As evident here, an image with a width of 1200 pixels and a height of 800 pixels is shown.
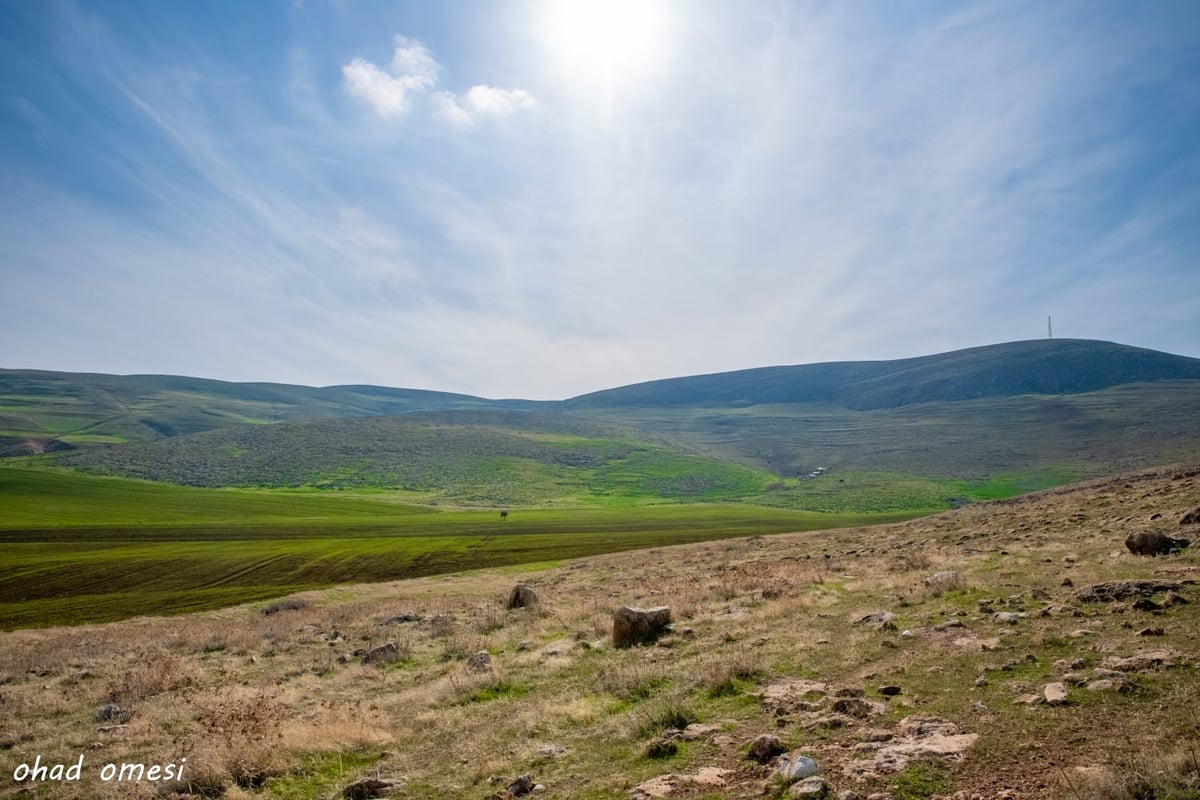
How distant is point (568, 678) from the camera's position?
12.6 metres

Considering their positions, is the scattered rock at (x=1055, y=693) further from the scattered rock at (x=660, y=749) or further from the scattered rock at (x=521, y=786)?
the scattered rock at (x=521, y=786)

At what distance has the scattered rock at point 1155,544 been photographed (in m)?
14.7

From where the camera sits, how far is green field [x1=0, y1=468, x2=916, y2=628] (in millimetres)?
36438

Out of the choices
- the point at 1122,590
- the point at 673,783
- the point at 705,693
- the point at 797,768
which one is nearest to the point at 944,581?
the point at 1122,590

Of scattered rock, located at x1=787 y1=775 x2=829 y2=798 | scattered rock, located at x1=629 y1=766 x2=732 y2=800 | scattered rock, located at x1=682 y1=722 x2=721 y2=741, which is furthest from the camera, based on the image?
scattered rock, located at x1=682 y1=722 x2=721 y2=741

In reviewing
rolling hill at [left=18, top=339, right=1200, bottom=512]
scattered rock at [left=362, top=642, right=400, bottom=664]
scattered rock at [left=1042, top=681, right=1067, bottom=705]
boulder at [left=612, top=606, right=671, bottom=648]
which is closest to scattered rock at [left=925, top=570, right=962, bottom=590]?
boulder at [left=612, top=606, right=671, bottom=648]

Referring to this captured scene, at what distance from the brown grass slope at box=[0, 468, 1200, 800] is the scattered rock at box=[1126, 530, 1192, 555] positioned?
770mm

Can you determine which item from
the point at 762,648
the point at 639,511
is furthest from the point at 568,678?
the point at 639,511

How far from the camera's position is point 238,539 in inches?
2405

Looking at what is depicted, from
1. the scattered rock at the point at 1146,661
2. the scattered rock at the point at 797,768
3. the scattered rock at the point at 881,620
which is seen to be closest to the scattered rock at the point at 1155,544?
the scattered rock at the point at 881,620

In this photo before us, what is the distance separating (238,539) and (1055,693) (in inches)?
2741

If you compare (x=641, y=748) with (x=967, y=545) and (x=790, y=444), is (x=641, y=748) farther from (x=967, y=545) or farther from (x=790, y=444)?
(x=790, y=444)

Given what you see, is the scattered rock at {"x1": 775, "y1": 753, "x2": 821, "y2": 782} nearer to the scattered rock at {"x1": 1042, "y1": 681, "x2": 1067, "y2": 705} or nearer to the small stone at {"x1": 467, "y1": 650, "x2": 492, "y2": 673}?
the scattered rock at {"x1": 1042, "y1": 681, "x2": 1067, "y2": 705}

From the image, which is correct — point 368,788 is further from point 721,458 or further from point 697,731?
point 721,458
